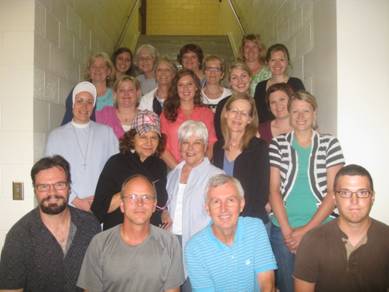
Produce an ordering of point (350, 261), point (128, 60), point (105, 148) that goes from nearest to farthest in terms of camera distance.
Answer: point (350, 261)
point (105, 148)
point (128, 60)

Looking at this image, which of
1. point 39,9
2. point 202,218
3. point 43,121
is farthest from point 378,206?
point 39,9

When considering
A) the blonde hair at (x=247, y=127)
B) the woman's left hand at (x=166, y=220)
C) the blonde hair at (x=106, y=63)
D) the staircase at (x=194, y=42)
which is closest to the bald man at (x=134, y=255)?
the woman's left hand at (x=166, y=220)

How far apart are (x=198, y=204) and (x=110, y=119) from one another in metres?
1.28

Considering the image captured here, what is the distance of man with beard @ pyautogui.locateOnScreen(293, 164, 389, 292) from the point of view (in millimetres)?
1995

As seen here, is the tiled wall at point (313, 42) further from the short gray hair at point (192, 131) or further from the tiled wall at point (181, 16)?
the tiled wall at point (181, 16)

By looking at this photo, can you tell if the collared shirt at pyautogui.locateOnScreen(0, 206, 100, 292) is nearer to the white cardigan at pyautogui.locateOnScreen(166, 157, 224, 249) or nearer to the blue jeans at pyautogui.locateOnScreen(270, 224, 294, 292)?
the white cardigan at pyautogui.locateOnScreen(166, 157, 224, 249)

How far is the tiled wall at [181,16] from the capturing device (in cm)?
1005

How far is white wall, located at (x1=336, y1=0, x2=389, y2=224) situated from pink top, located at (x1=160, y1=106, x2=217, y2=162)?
96cm

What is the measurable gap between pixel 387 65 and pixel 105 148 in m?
2.05

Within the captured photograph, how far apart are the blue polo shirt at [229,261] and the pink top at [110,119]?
1.45 metres

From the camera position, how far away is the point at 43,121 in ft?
10.0

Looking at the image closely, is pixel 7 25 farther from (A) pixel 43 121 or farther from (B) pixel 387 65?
(B) pixel 387 65

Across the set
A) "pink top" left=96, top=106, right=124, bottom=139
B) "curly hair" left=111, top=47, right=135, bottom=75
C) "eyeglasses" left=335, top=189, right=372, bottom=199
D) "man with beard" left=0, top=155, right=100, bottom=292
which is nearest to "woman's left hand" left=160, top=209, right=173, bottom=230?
"man with beard" left=0, top=155, right=100, bottom=292

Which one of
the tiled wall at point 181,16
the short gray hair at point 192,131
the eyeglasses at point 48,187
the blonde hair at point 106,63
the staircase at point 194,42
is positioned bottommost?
the eyeglasses at point 48,187
